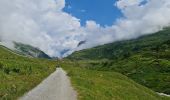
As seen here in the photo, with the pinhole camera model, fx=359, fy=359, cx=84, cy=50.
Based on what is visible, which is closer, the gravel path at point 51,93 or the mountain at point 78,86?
the gravel path at point 51,93

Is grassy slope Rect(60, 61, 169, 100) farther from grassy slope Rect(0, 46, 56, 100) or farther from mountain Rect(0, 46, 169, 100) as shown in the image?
grassy slope Rect(0, 46, 56, 100)

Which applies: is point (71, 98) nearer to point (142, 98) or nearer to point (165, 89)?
point (142, 98)

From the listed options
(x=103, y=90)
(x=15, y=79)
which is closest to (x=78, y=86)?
(x=103, y=90)

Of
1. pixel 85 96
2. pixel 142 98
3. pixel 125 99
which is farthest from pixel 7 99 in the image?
pixel 142 98

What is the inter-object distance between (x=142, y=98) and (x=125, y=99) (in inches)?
555

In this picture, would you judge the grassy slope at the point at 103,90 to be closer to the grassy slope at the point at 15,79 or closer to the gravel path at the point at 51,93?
the gravel path at the point at 51,93

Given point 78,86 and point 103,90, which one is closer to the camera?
point 78,86

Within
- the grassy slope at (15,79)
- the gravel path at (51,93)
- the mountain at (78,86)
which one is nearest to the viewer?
the gravel path at (51,93)

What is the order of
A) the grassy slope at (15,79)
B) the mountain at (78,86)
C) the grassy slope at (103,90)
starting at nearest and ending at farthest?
the grassy slope at (15,79) < the mountain at (78,86) < the grassy slope at (103,90)

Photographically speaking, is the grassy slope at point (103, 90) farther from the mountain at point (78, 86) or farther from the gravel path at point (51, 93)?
the gravel path at point (51, 93)

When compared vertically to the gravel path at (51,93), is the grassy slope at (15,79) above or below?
above

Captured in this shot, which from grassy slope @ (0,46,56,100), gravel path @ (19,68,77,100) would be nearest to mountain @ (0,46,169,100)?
grassy slope @ (0,46,56,100)

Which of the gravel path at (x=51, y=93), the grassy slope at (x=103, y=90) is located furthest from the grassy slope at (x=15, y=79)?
the grassy slope at (x=103, y=90)

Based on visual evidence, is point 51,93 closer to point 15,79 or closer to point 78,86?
point 78,86
